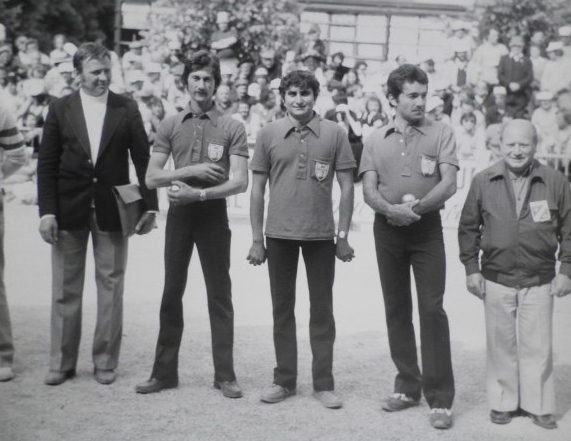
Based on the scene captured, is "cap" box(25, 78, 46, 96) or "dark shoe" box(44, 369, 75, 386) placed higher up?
"cap" box(25, 78, 46, 96)

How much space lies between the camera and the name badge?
4801mm

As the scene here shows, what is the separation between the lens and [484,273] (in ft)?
16.4

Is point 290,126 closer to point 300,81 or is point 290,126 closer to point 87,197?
point 300,81

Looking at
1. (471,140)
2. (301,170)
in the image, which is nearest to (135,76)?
(471,140)

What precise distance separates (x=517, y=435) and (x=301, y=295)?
145 inches

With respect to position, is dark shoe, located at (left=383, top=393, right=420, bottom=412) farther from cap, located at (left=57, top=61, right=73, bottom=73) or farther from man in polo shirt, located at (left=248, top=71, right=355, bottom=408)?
cap, located at (left=57, top=61, right=73, bottom=73)

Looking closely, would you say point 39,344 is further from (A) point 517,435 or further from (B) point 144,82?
(B) point 144,82

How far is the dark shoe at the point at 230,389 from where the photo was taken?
17.3 feet

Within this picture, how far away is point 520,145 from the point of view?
4.83 metres

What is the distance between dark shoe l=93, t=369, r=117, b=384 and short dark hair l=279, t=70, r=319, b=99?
6.84ft

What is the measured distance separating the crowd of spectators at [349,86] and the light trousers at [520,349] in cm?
826

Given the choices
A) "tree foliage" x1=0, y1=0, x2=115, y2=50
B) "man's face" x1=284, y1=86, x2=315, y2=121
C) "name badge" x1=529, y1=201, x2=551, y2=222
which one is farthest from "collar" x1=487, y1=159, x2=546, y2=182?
"tree foliage" x1=0, y1=0, x2=115, y2=50

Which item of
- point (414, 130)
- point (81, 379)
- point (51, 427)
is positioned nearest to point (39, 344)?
point (81, 379)

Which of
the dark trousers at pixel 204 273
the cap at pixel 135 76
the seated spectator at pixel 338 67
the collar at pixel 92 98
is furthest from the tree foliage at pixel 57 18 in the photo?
the dark trousers at pixel 204 273
